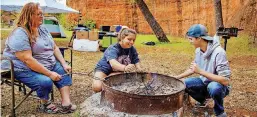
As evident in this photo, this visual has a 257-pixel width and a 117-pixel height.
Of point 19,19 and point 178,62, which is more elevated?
point 19,19

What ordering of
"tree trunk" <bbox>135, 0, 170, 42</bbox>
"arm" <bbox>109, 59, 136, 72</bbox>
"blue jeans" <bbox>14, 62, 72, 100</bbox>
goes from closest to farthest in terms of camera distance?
"arm" <bbox>109, 59, 136, 72</bbox> < "blue jeans" <bbox>14, 62, 72, 100</bbox> < "tree trunk" <bbox>135, 0, 170, 42</bbox>

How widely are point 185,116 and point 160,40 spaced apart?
1047 cm

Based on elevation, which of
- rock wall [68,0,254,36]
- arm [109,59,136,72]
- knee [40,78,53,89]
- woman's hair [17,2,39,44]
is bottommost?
knee [40,78,53,89]

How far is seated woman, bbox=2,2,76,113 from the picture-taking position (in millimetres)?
3502

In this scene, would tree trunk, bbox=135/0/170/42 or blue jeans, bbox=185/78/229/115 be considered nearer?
blue jeans, bbox=185/78/229/115

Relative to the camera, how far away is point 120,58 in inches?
144

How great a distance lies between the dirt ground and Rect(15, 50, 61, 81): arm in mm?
533

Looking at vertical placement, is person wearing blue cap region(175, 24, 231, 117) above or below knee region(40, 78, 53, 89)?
above

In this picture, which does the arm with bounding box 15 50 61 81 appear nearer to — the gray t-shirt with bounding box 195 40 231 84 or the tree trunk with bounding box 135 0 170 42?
the gray t-shirt with bounding box 195 40 231 84

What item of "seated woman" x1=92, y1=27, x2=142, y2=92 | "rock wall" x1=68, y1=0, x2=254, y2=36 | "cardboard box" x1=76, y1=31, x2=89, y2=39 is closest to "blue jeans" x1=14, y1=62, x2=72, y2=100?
"seated woman" x1=92, y1=27, x2=142, y2=92

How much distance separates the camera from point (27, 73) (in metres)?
3.57

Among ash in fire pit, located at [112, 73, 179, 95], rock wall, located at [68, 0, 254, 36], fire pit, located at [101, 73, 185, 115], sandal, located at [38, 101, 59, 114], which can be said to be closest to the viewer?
fire pit, located at [101, 73, 185, 115]

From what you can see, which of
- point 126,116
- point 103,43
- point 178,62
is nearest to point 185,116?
point 126,116

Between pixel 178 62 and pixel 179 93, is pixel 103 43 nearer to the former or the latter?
pixel 178 62
